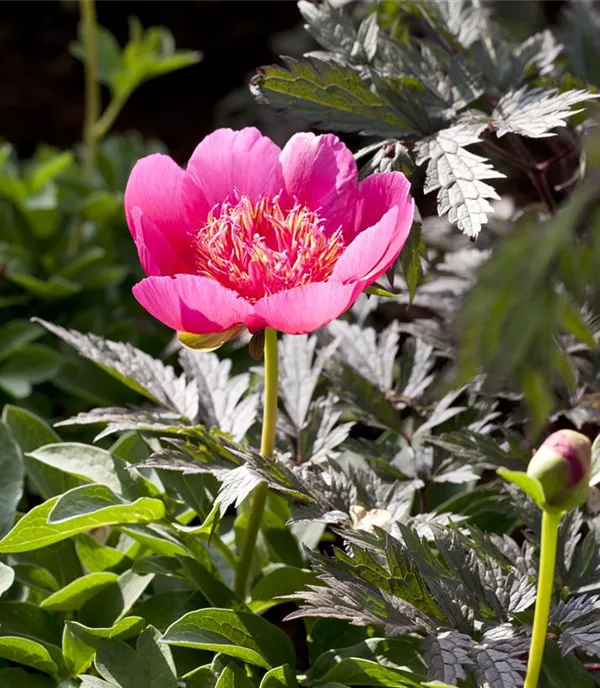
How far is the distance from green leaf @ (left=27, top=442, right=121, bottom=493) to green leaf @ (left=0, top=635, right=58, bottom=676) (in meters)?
0.17

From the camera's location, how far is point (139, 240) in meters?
0.89

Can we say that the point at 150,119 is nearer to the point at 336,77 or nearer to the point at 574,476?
the point at 336,77

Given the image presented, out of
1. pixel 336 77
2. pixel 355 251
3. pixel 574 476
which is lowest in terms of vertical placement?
pixel 574 476

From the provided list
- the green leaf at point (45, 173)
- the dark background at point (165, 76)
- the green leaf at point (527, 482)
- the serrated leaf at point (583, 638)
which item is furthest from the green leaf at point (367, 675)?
the dark background at point (165, 76)

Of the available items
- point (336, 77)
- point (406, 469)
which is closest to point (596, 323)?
Result: point (406, 469)

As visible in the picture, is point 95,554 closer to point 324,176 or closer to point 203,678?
point 203,678

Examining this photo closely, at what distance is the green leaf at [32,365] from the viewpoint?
1444mm

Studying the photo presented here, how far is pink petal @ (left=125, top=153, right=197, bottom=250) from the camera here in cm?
94

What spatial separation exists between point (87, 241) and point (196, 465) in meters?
0.96

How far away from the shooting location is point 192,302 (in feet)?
2.75

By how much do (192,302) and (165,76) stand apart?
2.32 metres

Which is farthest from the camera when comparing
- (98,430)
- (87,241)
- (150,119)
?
(150,119)

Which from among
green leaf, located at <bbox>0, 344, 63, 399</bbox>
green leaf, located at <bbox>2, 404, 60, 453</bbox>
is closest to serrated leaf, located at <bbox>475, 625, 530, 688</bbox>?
green leaf, located at <bbox>2, 404, 60, 453</bbox>

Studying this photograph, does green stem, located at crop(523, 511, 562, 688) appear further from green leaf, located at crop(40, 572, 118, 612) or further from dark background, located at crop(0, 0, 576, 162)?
dark background, located at crop(0, 0, 576, 162)
